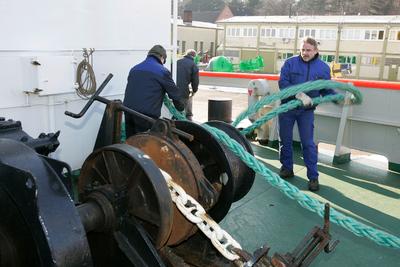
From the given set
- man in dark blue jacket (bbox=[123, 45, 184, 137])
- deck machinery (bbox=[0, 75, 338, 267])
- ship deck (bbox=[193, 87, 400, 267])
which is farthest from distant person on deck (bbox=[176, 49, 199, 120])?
deck machinery (bbox=[0, 75, 338, 267])

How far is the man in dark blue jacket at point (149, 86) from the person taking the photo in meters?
4.70

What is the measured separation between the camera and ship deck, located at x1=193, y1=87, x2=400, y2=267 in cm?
369

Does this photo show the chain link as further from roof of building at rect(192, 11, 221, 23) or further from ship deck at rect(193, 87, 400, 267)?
roof of building at rect(192, 11, 221, 23)

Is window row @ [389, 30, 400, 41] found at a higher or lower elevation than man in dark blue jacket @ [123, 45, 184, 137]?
higher

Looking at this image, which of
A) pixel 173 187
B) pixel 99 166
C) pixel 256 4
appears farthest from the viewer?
pixel 256 4

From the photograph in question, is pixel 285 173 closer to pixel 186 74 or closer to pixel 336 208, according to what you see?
pixel 336 208

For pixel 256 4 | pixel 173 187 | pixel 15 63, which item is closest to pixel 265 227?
pixel 173 187

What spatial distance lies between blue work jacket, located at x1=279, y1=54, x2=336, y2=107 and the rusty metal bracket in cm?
297

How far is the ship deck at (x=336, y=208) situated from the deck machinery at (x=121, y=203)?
2.52 feet

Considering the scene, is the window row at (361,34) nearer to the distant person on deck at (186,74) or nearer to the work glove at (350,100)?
the distant person on deck at (186,74)

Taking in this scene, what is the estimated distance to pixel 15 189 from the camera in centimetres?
135

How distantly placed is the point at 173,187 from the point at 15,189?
1.09 meters

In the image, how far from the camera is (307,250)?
2225 mm

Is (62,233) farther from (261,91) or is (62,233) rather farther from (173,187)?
(261,91)
